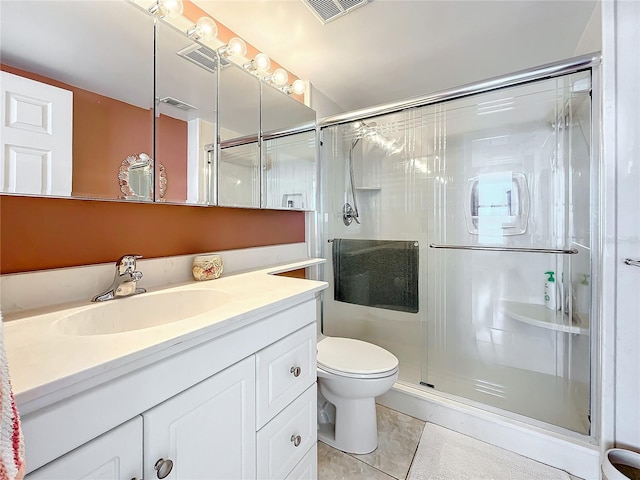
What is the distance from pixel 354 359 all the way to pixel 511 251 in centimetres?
132

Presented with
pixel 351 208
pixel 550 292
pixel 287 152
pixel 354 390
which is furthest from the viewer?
pixel 351 208

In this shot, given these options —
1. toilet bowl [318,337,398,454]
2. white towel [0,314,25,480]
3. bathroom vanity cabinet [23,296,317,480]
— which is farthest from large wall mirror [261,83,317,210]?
white towel [0,314,25,480]

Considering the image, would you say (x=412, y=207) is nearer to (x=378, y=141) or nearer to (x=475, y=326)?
(x=378, y=141)

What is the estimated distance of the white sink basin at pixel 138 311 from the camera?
80 cm

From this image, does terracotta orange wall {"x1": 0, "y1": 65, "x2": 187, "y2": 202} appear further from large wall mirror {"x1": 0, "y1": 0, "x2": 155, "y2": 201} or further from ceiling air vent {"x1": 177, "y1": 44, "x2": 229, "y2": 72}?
ceiling air vent {"x1": 177, "y1": 44, "x2": 229, "y2": 72}

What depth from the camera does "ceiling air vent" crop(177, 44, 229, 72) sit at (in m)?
1.15

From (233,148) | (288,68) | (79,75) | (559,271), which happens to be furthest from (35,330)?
(559,271)

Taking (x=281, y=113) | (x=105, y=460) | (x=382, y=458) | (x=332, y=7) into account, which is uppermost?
(x=332, y=7)

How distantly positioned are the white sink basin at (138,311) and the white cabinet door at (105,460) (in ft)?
1.21

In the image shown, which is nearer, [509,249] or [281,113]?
[281,113]

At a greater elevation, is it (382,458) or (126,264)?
(126,264)

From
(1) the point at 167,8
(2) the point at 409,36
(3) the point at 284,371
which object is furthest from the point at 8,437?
(2) the point at 409,36

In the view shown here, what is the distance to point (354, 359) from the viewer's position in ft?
4.78

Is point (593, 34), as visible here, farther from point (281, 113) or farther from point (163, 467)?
point (163, 467)
